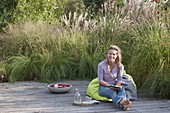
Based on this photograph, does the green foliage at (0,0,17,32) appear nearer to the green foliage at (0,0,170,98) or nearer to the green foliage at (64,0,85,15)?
the green foliage at (0,0,170,98)

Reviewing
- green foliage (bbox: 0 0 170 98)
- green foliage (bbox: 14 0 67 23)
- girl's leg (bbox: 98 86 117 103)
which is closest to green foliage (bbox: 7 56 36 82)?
green foliage (bbox: 0 0 170 98)

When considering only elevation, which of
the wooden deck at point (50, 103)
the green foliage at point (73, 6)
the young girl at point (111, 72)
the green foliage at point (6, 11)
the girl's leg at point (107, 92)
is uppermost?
the green foliage at point (73, 6)

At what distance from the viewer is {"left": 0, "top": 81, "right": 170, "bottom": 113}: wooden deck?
5.00m

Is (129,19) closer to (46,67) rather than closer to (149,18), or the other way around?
(149,18)

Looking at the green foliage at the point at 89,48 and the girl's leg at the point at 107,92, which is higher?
the green foliage at the point at 89,48

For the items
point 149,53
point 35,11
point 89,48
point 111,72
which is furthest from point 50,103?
point 35,11

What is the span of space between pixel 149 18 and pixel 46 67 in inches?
A: 81.9

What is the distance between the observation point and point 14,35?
8125 millimetres

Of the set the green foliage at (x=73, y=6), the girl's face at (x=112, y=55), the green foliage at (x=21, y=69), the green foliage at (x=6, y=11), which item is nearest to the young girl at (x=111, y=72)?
the girl's face at (x=112, y=55)

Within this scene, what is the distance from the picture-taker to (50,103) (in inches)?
214

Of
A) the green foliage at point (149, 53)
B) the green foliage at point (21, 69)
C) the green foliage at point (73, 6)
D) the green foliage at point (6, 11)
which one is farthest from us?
the green foliage at point (73, 6)

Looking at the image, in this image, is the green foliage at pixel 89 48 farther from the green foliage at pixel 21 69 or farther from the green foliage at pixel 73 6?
the green foliage at pixel 73 6

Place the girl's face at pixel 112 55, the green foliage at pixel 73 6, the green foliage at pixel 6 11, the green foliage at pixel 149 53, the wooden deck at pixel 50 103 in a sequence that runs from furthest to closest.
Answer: the green foliage at pixel 73 6
the green foliage at pixel 6 11
the green foliage at pixel 149 53
the girl's face at pixel 112 55
the wooden deck at pixel 50 103

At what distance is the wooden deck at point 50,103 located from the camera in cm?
500
